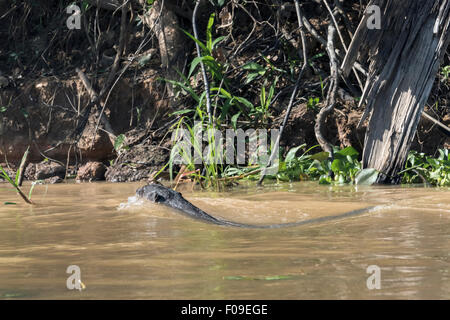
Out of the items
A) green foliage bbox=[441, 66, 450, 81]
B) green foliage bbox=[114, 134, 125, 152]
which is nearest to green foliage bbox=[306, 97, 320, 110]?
green foliage bbox=[441, 66, 450, 81]

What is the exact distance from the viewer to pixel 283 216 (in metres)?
3.28

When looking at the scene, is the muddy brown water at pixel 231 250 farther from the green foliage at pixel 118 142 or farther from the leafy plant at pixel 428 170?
the green foliage at pixel 118 142

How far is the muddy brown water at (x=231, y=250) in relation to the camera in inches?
64.4

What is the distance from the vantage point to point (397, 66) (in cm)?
468

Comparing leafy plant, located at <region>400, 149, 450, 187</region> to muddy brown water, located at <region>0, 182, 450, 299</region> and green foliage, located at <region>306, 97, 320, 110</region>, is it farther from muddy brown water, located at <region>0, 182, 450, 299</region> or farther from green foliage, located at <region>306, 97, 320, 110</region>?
green foliage, located at <region>306, 97, 320, 110</region>

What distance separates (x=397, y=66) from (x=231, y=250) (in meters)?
3.00

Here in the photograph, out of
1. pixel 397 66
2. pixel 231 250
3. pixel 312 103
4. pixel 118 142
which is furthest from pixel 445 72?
pixel 231 250

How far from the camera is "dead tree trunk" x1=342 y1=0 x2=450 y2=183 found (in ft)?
14.9

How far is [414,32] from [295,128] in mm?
1749

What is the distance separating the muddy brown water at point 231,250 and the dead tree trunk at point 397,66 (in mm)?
811

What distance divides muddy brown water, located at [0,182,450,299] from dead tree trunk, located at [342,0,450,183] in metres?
0.81

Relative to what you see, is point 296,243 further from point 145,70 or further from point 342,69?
point 145,70

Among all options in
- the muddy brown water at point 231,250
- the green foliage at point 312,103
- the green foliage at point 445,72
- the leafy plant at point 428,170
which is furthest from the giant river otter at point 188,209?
the green foliage at point 445,72
